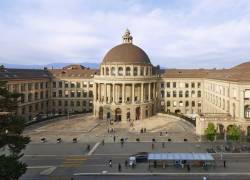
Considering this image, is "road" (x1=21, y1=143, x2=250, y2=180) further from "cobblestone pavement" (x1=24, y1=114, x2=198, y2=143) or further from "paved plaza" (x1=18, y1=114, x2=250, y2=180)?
"cobblestone pavement" (x1=24, y1=114, x2=198, y2=143)

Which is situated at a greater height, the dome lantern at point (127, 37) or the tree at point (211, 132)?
the dome lantern at point (127, 37)

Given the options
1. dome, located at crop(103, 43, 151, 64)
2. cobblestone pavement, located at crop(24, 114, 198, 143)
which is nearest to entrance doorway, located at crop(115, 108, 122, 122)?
cobblestone pavement, located at crop(24, 114, 198, 143)

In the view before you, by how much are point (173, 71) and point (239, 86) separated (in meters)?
66.4

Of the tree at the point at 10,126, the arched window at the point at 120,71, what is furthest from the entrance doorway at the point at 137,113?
the tree at the point at 10,126

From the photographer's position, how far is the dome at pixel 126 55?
12912 centimetres

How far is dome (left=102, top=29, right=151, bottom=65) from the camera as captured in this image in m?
129

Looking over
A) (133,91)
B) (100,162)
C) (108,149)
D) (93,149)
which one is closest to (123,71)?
(133,91)

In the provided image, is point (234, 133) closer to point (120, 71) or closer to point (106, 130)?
point (106, 130)

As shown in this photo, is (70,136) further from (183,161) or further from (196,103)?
(196,103)

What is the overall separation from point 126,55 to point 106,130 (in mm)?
33455

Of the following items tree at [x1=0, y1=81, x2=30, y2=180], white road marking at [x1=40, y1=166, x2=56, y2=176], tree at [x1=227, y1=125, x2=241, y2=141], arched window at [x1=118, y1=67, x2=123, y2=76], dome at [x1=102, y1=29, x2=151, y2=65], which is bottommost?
white road marking at [x1=40, y1=166, x2=56, y2=176]

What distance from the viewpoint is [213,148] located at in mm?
77625

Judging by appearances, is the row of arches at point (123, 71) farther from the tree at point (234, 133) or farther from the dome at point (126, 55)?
the tree at point (234, 133)

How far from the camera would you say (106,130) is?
10600 cm
